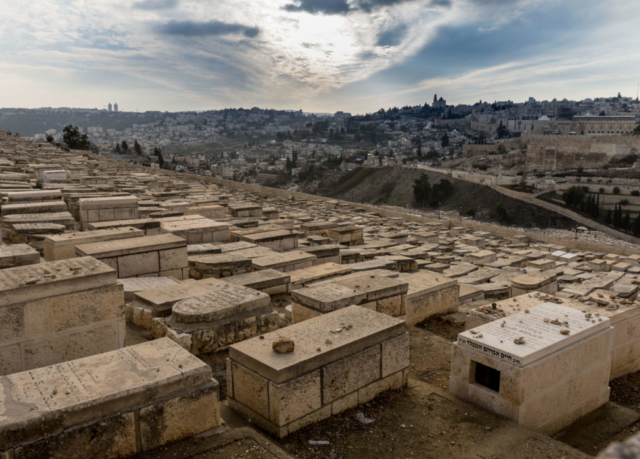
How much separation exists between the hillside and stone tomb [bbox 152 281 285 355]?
53.4 metres

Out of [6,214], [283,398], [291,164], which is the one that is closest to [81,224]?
[6,214]

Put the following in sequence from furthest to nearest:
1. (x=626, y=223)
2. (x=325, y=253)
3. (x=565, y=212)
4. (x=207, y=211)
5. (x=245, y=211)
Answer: (x=565, y=212) → (x=626, y=223) → (x=245, y=211) → (x=207, y=211) → (x=325, y=253)

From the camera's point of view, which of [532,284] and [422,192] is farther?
[422,192]

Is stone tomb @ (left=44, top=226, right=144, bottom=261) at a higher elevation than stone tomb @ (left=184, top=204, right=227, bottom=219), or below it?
higher

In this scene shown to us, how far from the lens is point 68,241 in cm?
523

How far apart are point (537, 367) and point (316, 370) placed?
4.97 ft

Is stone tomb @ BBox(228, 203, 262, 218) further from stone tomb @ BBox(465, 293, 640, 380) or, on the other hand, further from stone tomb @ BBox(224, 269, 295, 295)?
stone tomb @ BBox(465, 293, 640, 380)

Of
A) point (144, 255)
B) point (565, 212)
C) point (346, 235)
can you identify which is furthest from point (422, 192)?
point (144, 255)

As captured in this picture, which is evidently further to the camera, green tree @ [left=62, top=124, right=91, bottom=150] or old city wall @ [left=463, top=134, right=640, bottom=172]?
old city wall @ [left=463, top=134, right=640, bottom=172]

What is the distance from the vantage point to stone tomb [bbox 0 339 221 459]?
2.14 m

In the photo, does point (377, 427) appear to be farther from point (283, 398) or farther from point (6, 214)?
point (6, 214)

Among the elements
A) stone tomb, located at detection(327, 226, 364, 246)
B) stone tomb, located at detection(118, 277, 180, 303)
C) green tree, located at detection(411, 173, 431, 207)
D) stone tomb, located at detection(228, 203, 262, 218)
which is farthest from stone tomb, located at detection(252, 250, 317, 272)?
green tree, located at detection(411, 173, 431, 207)

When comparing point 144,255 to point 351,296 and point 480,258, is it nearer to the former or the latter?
point 351,296

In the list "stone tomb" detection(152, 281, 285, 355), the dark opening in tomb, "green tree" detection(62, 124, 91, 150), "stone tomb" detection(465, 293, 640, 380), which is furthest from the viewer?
"green tree" detection(62, 124, 91, 150)
